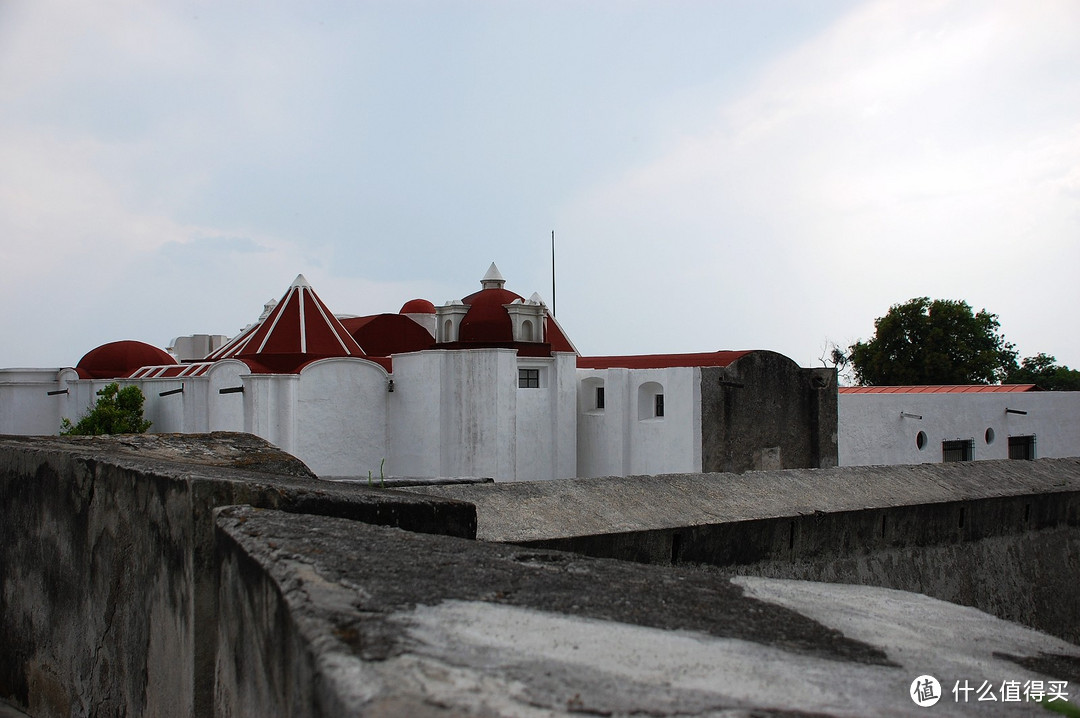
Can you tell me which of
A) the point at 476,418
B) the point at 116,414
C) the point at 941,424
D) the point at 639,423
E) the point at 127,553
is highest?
the point at 127,553

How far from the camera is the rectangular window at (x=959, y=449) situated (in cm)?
1959

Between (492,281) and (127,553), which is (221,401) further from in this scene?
(127,553)

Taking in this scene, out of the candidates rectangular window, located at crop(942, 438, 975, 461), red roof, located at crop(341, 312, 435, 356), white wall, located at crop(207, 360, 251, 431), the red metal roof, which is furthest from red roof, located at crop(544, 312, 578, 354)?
rectangular window, located at crop(942, 438, 975, 461)

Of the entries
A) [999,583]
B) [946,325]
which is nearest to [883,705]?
[999,583]

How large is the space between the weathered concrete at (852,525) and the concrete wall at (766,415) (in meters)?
11.8

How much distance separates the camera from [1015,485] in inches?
167

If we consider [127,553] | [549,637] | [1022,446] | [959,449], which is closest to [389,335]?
[959,449]

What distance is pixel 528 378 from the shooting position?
1861cm

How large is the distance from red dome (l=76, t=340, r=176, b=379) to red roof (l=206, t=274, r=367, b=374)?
299cm

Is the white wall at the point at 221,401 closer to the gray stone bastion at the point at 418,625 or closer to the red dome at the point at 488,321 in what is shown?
the red dome at the point at 488,321

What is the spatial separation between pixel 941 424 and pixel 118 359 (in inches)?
714

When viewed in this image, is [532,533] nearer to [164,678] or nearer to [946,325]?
[164,678]

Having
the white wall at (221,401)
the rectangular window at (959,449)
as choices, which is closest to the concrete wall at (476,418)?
the white wall at (221,401)

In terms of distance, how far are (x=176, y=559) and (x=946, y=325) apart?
32.9 m
